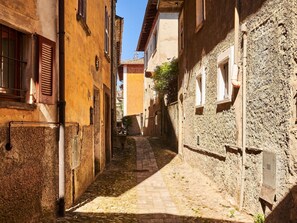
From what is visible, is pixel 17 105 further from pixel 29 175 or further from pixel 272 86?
pixel 272 86

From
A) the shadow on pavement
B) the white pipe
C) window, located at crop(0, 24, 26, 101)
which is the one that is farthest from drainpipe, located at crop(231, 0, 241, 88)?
window, located at crop(0, 24, 26, 101)

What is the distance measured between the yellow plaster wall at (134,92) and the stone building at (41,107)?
1029 inches

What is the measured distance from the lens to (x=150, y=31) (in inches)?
962

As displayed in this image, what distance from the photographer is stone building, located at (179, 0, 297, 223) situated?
437 cm

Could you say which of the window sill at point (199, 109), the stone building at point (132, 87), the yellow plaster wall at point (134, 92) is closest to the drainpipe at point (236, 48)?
the window sill at point (199, 109)

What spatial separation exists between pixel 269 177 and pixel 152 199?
9.42ft

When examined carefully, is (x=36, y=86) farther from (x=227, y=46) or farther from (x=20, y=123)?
(x=227, y=46)

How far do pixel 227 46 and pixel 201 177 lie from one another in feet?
13.2

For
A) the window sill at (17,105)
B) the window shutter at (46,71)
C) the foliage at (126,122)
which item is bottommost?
the foliage at (126,122)

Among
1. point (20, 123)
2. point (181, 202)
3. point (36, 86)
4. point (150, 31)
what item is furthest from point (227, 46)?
point (150, 31)

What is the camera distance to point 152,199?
6.84 metres

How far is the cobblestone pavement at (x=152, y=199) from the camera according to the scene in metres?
5.55

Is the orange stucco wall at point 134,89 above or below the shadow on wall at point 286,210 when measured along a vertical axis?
above

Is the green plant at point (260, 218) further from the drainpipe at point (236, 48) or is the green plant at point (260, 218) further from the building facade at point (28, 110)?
the building facade at point (28, 110)
